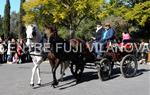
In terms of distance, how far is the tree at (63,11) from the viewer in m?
44.1

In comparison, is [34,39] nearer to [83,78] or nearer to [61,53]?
[61,53]

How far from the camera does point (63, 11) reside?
4459 cm

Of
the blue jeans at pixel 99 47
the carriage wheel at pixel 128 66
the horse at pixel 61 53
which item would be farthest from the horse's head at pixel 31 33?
the carriage wheel at pixel 128 66

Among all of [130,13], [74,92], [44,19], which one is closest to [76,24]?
[44,19]

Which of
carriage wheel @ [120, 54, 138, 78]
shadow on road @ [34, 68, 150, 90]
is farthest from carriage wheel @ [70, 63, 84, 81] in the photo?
carriage wheel @ [120, 54, 138, 78]

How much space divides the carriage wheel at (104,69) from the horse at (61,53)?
2.12 feet

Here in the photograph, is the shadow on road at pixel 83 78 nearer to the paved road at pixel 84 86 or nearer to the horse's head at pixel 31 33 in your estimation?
the paved road at pixel 84 86

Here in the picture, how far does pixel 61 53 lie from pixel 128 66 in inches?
123

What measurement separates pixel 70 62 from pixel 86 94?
254cm

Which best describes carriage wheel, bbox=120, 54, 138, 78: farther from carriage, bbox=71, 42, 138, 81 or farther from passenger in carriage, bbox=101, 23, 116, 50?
passenger in carriage, bbox=101, 23, 116, 50

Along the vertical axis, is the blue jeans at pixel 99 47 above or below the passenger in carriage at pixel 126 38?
below

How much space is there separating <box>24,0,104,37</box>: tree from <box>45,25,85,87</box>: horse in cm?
2842

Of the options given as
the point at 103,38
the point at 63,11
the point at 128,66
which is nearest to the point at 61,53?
the point at 103,38

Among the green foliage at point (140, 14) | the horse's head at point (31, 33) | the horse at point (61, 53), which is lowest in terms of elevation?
the horse at point (61, 53)
